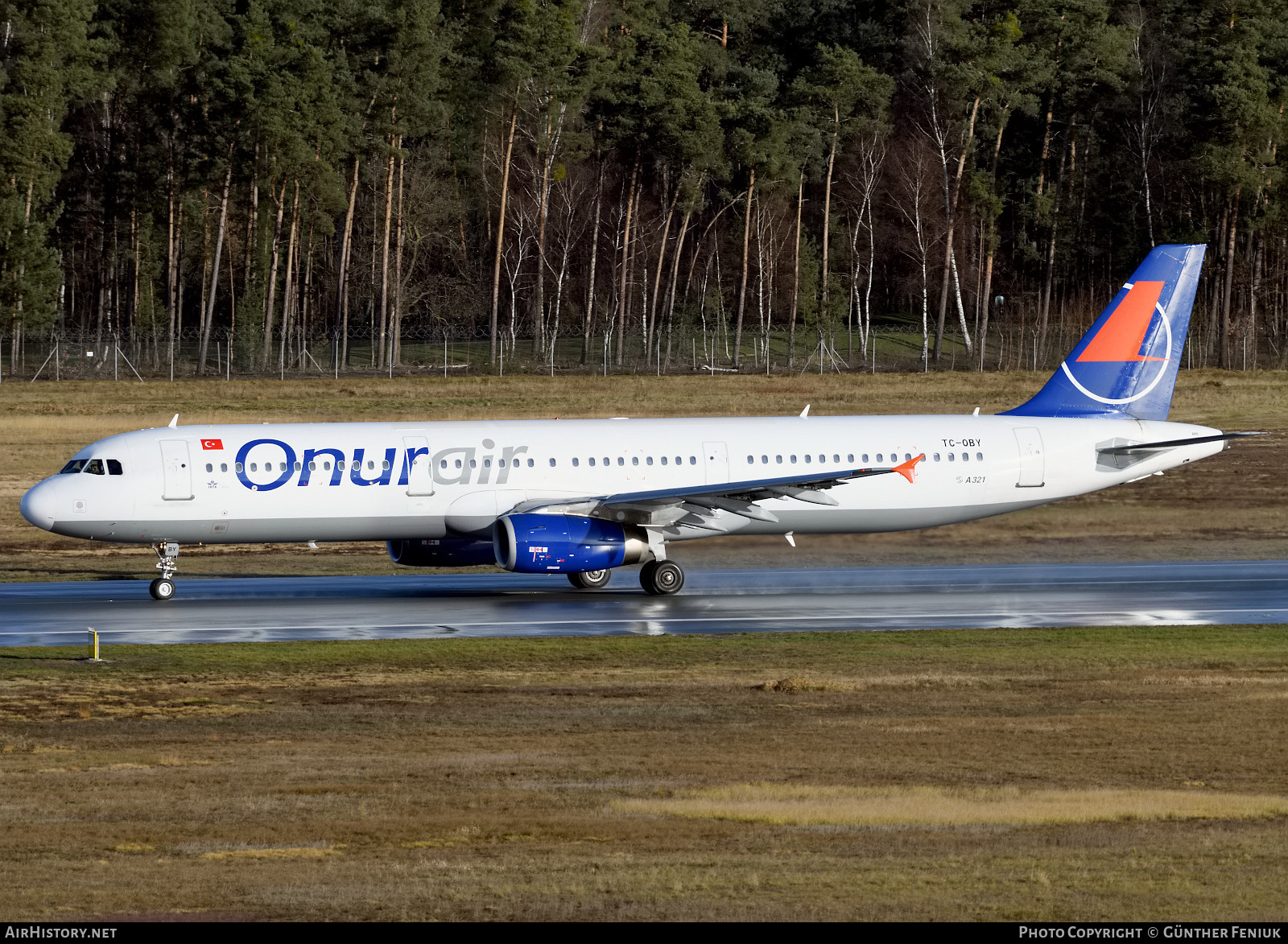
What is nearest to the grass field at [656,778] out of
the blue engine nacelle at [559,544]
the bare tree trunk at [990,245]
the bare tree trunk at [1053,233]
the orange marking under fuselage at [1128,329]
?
the blue engine nacelle at [559,544]

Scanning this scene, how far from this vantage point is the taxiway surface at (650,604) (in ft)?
94.8

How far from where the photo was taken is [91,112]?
105m

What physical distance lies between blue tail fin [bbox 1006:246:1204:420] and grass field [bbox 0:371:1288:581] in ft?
14.4

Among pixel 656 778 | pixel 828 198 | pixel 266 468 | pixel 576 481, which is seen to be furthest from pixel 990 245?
pixel 656 778

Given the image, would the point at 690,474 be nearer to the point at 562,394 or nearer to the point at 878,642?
the point at 878,642

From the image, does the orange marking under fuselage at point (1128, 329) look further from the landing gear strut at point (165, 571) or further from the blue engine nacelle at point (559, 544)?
the landing gear strut at point (165, 571)

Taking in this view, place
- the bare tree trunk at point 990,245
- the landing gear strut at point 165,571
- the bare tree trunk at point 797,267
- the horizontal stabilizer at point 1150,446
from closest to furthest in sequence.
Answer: the landing gear strut at point 165,571 → the horizontal stabilizer at point 1150,446 → the bare tree trunk at point 990,245 → the bare tree trunk at point 797,267

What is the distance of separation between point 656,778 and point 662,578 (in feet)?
53.3

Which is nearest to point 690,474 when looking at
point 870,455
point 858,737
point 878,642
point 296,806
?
point 870,455

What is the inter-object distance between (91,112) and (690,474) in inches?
3234

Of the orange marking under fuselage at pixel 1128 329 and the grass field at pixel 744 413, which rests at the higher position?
the orange marking under fuselage at pixel 1128 329

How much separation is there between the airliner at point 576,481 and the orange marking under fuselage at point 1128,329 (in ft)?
5.75

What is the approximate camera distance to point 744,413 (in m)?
67.4

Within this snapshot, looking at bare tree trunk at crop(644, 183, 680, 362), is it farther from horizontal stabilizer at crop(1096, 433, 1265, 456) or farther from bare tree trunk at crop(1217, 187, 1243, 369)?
horizontal stabilizer at crop(1096, 433, 1265, 456)
